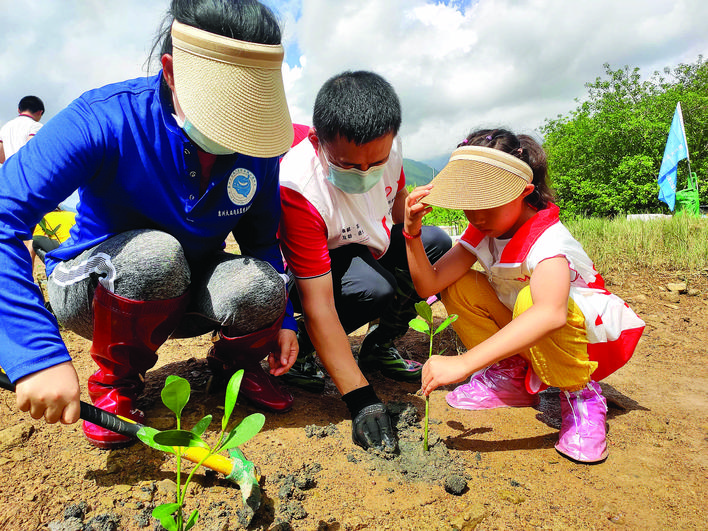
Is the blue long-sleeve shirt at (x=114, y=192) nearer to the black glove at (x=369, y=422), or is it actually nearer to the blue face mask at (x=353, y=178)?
the blue face mask at (x=353, y=178)

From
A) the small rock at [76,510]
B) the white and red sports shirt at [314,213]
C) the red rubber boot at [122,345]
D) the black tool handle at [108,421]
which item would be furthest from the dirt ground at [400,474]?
the white and red sports shirt at [314,213]

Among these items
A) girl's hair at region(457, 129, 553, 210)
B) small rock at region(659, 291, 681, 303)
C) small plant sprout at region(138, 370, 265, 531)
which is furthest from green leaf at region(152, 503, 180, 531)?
small rock at region(659, 291, 681, 303)

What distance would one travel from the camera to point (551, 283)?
1447mm

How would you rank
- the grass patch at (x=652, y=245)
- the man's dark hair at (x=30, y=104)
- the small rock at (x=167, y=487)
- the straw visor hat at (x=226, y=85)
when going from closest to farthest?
the straw visor hat at (x=226, y=85), the small rock at (x=167, y=487), the grass patch at (x=652, y=245), the man's dark hair at (x=30, y=104)

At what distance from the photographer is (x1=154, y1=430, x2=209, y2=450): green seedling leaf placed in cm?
88

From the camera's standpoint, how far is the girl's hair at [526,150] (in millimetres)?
1623

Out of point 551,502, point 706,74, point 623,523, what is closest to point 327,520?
point 551,502

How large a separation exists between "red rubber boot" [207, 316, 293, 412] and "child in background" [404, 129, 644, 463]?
1.94ft

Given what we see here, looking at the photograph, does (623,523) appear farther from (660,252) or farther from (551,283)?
(660,252)

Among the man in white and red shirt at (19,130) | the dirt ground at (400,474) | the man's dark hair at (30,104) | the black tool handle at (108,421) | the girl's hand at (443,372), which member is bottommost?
the dirt ground at (400,474)

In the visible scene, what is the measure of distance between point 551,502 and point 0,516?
1.49m

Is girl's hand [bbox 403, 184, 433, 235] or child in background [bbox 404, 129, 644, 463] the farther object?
girl's hand [bbox 403, 184, 433, 235]

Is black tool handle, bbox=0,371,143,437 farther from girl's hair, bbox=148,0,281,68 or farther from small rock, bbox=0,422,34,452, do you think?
girl's hair, bbox=148,0,281,68

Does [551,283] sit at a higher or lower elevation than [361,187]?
lower
